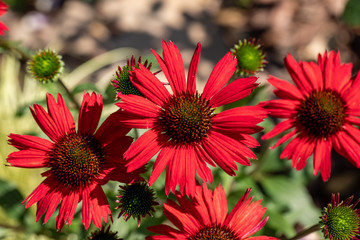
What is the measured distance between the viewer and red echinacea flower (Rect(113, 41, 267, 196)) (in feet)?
4.27

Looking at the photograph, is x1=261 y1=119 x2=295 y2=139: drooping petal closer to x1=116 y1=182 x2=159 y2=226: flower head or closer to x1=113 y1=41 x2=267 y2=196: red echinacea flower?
x1=113 y1=41 x2=267 y2=196: red echinacea flower

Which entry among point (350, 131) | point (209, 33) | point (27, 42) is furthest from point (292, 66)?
point (27, 42)

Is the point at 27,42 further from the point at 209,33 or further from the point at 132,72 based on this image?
the point at 132,72

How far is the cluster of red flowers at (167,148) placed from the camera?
4.33 feet

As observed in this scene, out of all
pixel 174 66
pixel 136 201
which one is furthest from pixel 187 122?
pixel 136 201

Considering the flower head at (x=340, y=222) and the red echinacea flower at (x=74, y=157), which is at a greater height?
the red echinacea flower at (x=74, y=157)

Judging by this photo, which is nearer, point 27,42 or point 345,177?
point 345,177

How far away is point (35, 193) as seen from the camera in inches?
53.0

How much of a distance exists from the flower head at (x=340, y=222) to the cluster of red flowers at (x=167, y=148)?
160 millimetres

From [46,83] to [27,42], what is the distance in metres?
2.31

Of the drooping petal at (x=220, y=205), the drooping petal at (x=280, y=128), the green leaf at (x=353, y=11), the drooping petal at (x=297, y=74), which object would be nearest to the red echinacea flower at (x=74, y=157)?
the drooping petal at (x=220, y=205)

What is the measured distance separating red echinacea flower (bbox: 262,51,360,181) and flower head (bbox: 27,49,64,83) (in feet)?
3.36

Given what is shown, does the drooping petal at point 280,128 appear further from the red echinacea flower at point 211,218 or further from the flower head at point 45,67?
the flower head at point 45,67

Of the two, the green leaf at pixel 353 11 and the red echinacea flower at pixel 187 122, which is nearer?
the red echinacea flower at pixel 187 122
